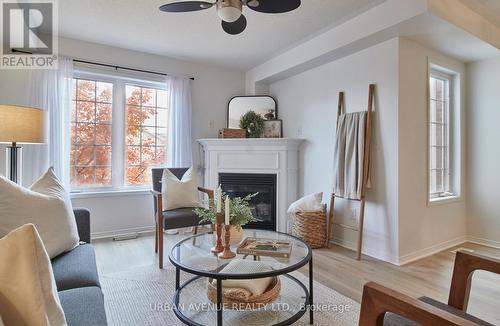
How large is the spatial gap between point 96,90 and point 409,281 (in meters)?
3.99

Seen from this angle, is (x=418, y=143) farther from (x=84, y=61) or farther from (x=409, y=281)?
(x=84, y=61)

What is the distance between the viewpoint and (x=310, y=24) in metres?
2.96

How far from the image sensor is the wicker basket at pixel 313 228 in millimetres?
3223

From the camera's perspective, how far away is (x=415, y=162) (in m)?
2.95

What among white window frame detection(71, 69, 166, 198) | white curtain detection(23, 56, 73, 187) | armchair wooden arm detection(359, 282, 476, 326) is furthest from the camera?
white window frame detection(71, 69, 166, 198)

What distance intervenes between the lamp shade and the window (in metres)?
3.99

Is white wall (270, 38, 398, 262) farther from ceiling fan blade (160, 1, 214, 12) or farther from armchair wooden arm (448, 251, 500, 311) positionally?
ceiling fan blade (160, 1, 214, 12)

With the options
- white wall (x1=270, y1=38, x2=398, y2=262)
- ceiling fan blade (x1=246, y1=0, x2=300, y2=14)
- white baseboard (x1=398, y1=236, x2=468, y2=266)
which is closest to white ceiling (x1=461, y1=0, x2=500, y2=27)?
white wall (x1=270, y1=38, x2=398, y2=262)

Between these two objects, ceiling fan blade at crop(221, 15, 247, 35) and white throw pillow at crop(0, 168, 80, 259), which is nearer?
white throw pillow at crop(0, 168, 80, 259)

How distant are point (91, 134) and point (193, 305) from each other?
2.66m

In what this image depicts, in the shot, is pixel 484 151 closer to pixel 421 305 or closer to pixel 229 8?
pixel 421 305

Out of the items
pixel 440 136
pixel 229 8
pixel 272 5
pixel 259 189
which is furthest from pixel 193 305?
pixel 440 136

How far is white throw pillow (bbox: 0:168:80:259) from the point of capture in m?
1.40

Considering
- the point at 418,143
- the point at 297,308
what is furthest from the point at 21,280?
the point at 418,143
